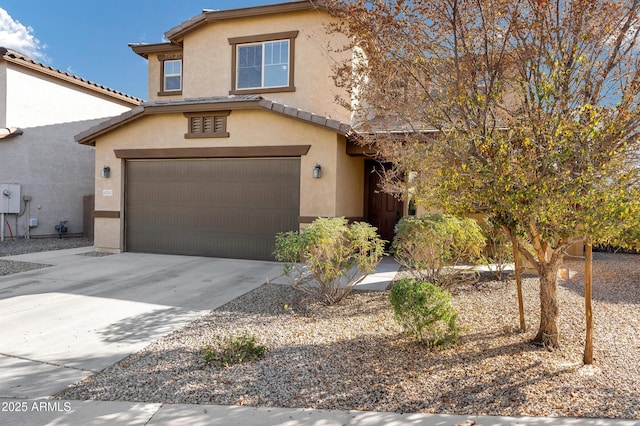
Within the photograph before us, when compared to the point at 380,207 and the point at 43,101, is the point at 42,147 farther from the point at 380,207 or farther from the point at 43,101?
the point at 380,207

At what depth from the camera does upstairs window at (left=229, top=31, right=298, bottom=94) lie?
39.3ft

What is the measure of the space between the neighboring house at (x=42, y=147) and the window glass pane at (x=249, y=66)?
7.69 m

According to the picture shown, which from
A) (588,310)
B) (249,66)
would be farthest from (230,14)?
(588,310)

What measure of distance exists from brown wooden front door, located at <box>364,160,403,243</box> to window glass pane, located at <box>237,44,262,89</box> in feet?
13.7

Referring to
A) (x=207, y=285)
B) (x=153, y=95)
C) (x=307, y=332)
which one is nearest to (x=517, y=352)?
(x=307, y=332)

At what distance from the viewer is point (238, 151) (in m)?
10.6

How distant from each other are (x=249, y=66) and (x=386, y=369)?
1069 centimetres

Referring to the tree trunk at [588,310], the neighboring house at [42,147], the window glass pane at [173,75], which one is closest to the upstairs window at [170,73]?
the window glass pane at [173,75]

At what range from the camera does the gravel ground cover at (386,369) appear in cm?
341

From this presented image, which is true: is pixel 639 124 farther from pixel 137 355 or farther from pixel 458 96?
pixel 137 355

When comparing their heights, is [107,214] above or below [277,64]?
below

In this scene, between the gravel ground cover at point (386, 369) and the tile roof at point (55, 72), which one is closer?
the gravel ground cover at point (386, 369)

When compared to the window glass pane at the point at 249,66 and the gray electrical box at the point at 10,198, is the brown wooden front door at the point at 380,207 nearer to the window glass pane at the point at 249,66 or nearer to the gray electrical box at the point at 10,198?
the window glass pane at the point at 249,66

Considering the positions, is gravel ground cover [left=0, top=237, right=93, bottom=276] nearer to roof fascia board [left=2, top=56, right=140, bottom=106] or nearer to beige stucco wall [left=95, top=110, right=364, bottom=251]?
beige stucco wall [left=95, top=110, right=364, bottom=251]
